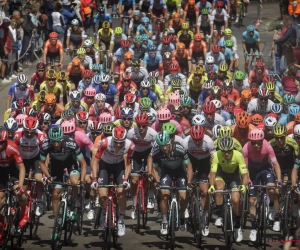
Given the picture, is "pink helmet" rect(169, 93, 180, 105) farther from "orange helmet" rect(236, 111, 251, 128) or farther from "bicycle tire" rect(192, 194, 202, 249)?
"bicycle tire" rect(192, 194, 202, 249)

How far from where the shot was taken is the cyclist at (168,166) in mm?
15984

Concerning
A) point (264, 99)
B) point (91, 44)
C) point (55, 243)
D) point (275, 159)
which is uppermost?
point (91, 44)

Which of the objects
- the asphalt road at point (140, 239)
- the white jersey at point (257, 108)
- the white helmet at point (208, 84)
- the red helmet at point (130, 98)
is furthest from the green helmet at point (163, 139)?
the white helmet at point (208, 84)

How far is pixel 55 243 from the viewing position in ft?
50.1

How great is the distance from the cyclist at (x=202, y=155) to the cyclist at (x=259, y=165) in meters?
0.67

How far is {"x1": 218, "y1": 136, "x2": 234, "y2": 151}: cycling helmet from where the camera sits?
15703mm

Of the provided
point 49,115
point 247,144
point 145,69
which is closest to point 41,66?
point 145,69

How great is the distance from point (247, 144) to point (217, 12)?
15.0m

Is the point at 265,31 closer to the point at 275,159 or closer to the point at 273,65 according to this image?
the point at 273,65

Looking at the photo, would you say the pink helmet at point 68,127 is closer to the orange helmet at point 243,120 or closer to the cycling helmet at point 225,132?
the cycling helmet at point 225,132

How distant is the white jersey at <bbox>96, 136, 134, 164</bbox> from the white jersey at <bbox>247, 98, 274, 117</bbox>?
5.01m

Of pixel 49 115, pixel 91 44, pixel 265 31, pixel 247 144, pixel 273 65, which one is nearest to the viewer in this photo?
pixel 247 144

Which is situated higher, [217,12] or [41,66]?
[217,12]

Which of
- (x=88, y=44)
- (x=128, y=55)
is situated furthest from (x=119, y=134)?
(x=88, y=44)
